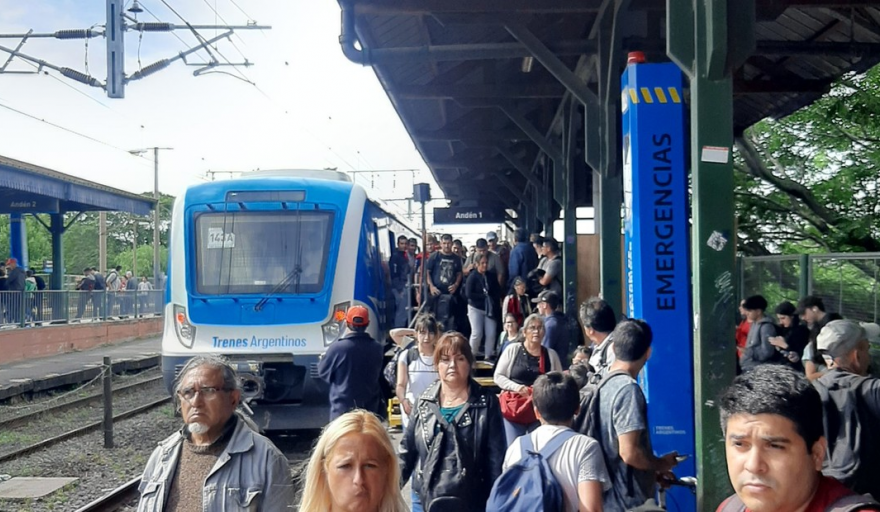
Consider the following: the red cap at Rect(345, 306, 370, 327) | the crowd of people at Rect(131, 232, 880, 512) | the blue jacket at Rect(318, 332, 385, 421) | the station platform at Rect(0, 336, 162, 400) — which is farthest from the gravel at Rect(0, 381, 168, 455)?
the crowd of people at Rect(131, 232, 880, 512)

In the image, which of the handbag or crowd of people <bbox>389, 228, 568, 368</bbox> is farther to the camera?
crowd of people <bbox>389, 228, 568, 368</bbox>

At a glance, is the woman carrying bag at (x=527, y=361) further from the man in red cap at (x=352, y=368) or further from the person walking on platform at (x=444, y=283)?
the person walking on platform at (x=444, y=283)

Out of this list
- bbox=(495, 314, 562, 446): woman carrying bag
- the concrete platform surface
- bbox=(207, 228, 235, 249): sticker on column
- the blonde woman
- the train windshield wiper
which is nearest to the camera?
the blonde woman

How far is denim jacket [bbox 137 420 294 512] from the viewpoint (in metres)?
3.43

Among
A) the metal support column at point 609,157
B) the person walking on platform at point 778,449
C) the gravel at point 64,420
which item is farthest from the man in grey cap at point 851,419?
the gravel at point 64,420

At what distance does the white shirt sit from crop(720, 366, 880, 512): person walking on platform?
1.39m

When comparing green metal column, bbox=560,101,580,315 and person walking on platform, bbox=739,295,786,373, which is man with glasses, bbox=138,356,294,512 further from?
green metal column, bbox=560,101,580,315

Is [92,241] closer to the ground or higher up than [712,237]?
higher up

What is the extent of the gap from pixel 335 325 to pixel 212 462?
653 centimetres

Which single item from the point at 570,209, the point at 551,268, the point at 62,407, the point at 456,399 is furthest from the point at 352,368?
the point at 62,407

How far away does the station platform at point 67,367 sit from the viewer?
15.5 m

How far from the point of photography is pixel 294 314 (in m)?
10.0

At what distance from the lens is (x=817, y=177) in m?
18.3

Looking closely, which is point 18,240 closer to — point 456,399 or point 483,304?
point 483,304
